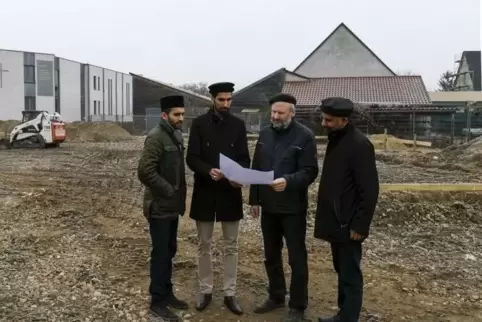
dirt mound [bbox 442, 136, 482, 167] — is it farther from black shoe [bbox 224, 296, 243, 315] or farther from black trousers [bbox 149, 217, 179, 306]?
black trousers [bbox 149, 217, 179, 306]

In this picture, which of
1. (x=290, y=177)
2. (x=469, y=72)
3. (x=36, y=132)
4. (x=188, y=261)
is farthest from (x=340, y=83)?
(x=290, y=177)

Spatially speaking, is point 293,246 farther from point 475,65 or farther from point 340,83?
point 475,65

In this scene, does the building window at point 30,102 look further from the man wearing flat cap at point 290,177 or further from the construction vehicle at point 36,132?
the man wearing flat cap at point 290,177

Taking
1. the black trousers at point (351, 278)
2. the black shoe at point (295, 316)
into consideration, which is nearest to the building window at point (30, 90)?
the black shoe at point (295, 316)

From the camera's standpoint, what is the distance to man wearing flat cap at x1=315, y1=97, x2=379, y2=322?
3898 mm

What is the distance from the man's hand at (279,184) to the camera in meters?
4.05

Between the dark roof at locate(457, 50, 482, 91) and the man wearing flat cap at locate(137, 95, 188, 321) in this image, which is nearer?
the man wearing flat cap at locate(137, 95, 188, 321)

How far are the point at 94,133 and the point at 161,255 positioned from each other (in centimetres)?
3299

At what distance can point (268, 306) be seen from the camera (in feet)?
14.9

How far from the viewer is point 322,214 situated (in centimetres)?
410

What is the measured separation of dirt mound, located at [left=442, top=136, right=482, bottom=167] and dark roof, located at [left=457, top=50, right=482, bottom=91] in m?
52.0

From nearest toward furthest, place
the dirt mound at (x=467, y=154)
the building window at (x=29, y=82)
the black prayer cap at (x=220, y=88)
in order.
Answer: the black prayer cap at (x=220, y=88)
the dirt mound at (x=467, y=154)
the building window at (x=29, y=82)

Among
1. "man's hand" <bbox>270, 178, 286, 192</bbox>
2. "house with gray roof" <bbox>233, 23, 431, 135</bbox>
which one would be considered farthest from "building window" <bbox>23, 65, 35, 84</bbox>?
"man's hand" <bbox>270, 178, 286, 192</bbox>

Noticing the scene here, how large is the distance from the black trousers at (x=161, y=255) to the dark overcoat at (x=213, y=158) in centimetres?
24
